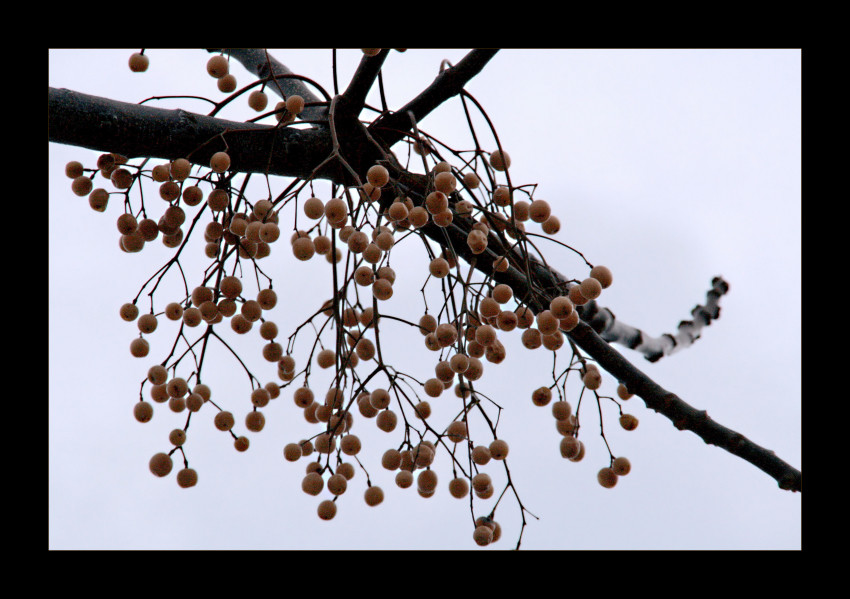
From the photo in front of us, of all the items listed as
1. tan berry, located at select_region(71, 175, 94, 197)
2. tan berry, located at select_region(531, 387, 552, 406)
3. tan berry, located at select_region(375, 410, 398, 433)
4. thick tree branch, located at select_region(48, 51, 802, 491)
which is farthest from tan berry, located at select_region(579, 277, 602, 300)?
tan berry, located at select_region(71, 175, 94, 197)

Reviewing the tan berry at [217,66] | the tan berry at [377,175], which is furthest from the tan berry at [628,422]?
the tan berry at [217,66]

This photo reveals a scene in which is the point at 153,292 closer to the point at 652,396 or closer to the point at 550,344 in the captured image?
the point at 550,344

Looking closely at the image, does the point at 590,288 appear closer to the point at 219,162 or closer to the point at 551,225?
the point at 551,225

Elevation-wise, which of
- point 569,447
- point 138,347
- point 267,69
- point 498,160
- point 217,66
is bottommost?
point 569,447

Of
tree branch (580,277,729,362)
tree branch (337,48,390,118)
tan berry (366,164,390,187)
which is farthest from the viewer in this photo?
tree branch (580,277,729,362)

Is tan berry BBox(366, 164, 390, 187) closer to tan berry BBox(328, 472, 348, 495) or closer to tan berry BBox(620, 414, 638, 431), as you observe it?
tan berry BBox(328, 472, 348, 495)

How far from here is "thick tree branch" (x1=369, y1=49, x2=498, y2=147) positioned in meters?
0.87

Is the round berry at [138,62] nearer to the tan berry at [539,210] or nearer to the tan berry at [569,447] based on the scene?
the tan berry at [539,210]

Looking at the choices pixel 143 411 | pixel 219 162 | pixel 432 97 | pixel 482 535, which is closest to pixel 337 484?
pixel 482 535

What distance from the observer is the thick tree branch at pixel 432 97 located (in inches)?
34.4

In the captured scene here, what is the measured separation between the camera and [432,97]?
91cm
